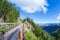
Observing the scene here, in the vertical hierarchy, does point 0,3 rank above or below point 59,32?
above

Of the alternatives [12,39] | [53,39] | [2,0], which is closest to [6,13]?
[2,0]

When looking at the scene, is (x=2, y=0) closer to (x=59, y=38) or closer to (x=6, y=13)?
(x=6, y=13)

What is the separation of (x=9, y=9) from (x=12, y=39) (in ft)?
60.7

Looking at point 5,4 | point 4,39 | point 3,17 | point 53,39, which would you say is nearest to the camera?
point 4,39

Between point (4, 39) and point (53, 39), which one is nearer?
point (4, 39)

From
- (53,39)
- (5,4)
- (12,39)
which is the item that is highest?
(5,4)

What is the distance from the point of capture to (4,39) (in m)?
1.24

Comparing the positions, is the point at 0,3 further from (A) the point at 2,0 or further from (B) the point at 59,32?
(B) the point at 59,32

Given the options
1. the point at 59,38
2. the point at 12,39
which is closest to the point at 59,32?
the point at 59,38

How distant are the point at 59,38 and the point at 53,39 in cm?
99

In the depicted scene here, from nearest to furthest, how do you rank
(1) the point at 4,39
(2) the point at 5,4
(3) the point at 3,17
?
(1) the point at 4,39, (3) the point at 3,17, (2) the point at 5,4

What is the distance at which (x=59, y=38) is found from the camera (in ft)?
79.0

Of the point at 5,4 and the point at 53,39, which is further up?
the point at 5,4

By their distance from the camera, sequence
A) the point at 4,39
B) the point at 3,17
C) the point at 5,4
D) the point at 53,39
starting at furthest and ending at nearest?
the point at 53,39, the point at 5,4, the point at 3,17, the point at 4,39
